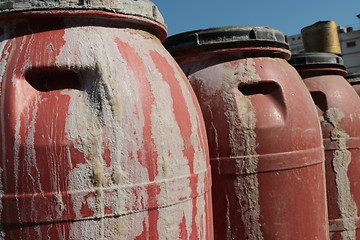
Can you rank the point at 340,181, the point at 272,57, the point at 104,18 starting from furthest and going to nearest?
the point at 340,181, the point at 272,57, the point at 104,18

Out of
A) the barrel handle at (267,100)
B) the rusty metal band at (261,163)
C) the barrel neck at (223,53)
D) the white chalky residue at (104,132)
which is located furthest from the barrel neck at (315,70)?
the white chalky residue at (104,132)

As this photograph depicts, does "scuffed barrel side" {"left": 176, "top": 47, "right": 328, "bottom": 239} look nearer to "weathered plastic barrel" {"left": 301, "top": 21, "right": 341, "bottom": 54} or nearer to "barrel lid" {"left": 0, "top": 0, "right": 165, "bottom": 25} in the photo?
"barrel lid" {"left": 0, "top": 0, "right": 165, "bottom": 25}

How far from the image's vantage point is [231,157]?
1.89 metres

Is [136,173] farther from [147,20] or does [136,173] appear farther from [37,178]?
[147,20]

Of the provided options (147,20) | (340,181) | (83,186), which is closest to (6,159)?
(83,186)

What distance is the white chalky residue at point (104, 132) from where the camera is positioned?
1.14 metres

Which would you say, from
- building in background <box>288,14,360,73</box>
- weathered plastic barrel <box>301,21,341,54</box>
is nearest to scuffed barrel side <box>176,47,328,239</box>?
weathered plastic barrel <box>301,21,341,54</box>

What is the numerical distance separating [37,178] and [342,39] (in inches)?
531

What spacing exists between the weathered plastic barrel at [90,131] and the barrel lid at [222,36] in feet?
2.28

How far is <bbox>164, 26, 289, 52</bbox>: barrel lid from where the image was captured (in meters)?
2.01

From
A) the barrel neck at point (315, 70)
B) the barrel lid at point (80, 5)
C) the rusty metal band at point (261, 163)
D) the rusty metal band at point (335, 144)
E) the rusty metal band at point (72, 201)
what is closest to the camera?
the rusty metal band at point (72, 201)

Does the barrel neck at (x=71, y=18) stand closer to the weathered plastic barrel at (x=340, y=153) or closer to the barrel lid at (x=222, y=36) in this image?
the barrel lid at (x=222, y=36)

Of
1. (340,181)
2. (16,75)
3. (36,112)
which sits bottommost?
(340,181)

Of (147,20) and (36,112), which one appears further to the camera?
(147,20)
